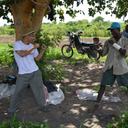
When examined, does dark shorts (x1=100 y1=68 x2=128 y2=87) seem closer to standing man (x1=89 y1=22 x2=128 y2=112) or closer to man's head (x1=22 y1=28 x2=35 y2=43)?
standing man (x1=89 y1=22 x2=128 y2=112)

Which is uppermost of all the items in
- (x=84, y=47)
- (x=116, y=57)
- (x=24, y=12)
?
(x=24, y=12)

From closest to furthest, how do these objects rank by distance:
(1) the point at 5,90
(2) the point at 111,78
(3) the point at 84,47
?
(2) the point at 111,78, (1) the point at 5,90, (3) the point at 84,47

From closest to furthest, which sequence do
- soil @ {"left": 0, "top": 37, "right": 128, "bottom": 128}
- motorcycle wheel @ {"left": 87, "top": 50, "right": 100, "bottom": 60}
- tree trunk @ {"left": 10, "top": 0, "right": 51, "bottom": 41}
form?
soil @ {"left": 0, "top": 37, "right": 128, "bottom": 128}, tree trunk @ {"left": 10, "top": 0, "right": 51, "bottom": 41}, motorcycle wheel @ {"left": 87, "top": 50, "right": 100, "bottom": 60}

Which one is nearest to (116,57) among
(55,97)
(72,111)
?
(72,111)

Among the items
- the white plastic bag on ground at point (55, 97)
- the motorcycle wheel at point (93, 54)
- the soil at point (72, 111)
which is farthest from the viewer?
the motorcycle wheel at point (93, 54)

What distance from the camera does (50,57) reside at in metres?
8.60

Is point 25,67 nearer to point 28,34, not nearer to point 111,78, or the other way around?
point 28,34

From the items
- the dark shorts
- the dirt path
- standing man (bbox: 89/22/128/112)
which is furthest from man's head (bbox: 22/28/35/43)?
the dark shorts

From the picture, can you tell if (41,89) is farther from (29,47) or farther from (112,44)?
(112,44)

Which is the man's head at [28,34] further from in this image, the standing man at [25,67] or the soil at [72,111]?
the soil at [72,111]

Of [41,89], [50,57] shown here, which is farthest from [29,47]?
[50,57]

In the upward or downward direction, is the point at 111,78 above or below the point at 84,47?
below

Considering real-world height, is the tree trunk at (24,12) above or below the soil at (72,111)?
above

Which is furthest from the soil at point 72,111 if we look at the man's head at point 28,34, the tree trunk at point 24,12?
the tree trunk at point 24,12
